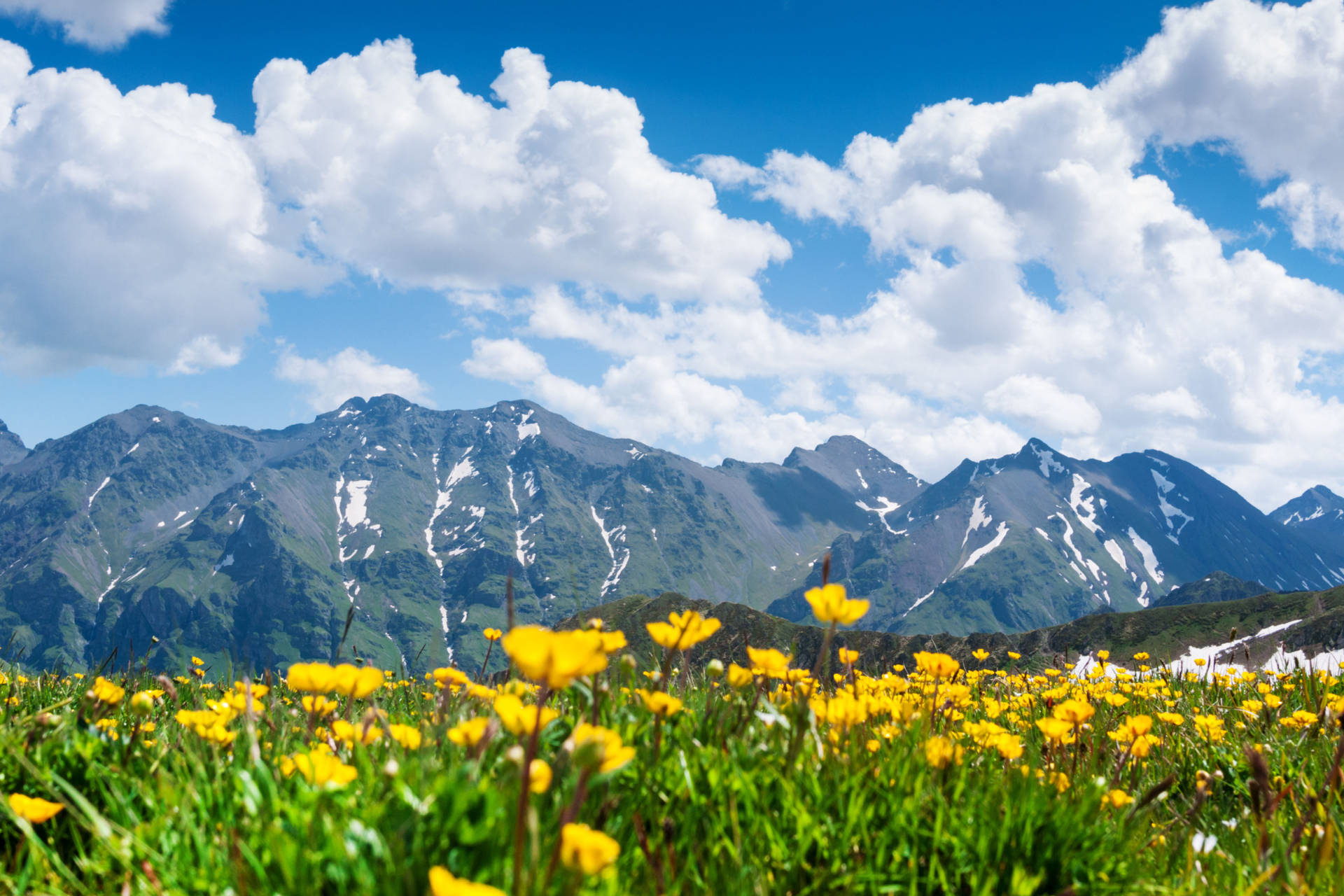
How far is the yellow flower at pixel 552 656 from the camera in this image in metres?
1.79

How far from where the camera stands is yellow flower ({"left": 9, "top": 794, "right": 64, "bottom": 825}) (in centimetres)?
239

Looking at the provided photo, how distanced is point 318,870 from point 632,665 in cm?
184

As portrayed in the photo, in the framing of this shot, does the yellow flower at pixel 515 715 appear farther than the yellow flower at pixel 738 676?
No

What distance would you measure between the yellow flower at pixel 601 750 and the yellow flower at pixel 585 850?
0.50ft

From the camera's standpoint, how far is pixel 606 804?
93.9 inches

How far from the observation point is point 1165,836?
3838mm

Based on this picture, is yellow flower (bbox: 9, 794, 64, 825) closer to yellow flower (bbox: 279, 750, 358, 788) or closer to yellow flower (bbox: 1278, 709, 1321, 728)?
yellow flower (bbox: 279, 750, 358, 788)

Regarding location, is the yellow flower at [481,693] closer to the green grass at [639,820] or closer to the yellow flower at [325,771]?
the green grass at [639,820]

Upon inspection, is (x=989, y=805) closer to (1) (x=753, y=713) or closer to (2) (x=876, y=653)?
(1) (x=753, y=713)

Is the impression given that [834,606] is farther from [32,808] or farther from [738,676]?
[32,808]

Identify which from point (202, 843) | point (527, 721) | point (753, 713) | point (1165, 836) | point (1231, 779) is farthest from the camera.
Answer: point (1231, 779)

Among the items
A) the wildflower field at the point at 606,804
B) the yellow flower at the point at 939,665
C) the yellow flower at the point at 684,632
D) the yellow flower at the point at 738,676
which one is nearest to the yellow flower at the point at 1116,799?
the wildflower field at the point at 606,804

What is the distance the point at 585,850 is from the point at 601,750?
221 millimetres

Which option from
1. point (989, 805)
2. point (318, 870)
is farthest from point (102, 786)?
point (989, 805)
